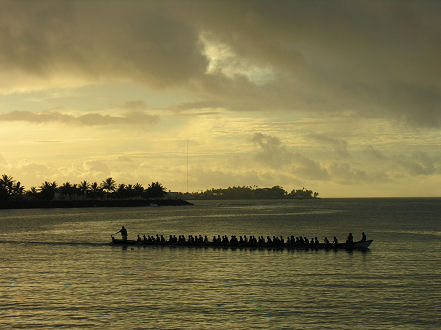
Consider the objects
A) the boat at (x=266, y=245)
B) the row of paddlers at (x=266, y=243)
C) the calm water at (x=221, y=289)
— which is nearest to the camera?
the calm water at (x=221, y=289)

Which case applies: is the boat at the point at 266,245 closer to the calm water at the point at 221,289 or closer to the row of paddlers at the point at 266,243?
the row of paddlers at the point at 266,243

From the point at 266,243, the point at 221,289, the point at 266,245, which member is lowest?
the point at 221,289

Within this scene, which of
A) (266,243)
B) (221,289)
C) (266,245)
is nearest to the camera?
(221,289)

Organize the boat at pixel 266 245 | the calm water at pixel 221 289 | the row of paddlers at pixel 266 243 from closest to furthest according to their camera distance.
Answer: the calm water at pixel 221 289 < the boat at pixel 266 245 < the row of paddlers at pixel 266 243

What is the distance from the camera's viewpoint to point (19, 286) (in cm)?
4188

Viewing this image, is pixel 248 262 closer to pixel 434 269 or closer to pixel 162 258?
pixel 162 258

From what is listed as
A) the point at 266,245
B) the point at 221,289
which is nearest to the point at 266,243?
the point at 266,245

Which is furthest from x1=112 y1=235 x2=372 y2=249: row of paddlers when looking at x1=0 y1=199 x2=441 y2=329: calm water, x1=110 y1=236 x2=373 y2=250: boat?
x1=0 y1=199 x2=441 y2=329: calm water

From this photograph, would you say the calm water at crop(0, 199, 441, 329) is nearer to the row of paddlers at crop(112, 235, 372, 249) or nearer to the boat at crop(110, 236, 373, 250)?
the boat at crop(110, 236, 373, 250)

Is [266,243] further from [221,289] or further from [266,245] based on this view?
[221,289]

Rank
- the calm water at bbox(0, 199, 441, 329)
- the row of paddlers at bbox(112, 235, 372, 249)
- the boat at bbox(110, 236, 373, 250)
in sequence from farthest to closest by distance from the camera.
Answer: the row of paddlers at bbox(112, 235, 372, 249) → the boat at bbox(110, 236, 373, 250) → the calm water at bbox(0, 199, 441, 329)

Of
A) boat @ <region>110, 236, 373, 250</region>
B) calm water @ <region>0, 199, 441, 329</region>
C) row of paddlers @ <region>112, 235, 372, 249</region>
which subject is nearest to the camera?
calm water @ <region>0, 199, 441, 329</region>

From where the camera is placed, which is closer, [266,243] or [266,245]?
[266,245]

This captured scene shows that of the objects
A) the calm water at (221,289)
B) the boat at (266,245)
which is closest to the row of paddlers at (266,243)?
the boat at (266,245)
